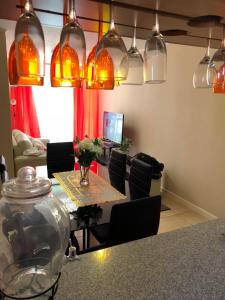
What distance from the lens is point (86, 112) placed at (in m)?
6.37

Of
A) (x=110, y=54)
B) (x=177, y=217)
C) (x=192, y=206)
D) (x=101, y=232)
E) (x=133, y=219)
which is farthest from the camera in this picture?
(x=192, y=206)

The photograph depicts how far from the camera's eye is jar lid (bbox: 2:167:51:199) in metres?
0.69

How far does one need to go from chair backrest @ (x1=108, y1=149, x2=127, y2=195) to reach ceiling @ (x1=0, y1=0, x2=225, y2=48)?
6.59ft

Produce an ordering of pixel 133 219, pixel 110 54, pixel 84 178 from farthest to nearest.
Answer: pixel 84 178
pixel 133 219
pixel 110 54

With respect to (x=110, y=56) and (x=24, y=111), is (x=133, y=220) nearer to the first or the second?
(x=110, y=56)

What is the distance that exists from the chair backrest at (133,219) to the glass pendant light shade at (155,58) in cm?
89

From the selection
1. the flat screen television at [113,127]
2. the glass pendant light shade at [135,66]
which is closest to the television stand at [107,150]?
the flat screen television at [113,127]

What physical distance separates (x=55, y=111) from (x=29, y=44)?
5.81m

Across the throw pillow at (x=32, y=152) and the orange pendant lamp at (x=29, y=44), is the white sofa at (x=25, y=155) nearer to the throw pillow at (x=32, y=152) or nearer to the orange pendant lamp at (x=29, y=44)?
→ the throw pillow at (x=32, y=152)

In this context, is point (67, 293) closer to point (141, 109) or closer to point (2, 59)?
point (2, 59)

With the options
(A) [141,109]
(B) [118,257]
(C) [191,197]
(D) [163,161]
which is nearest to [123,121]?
(A) [141,109]

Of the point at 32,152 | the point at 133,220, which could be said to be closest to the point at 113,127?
the point at 32,152

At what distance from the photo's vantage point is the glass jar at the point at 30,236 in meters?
0.72

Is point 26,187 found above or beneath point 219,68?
beneath
